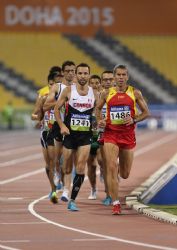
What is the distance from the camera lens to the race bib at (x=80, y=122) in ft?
50.9

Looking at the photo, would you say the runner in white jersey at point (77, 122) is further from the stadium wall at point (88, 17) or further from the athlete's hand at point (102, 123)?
the stadium wall at point (88, 17)

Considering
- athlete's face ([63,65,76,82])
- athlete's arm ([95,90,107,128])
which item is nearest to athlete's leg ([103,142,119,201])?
athlete's arm ([95,90,107,128])

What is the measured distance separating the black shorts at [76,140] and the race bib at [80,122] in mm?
89

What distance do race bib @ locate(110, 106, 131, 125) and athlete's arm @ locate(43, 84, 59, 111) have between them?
1.87 metres

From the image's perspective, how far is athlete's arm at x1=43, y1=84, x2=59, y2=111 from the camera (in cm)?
1680

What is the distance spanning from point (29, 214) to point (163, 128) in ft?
166

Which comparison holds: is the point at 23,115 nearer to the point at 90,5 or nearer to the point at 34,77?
the point at 34,77

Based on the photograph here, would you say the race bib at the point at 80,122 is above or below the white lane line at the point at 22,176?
above

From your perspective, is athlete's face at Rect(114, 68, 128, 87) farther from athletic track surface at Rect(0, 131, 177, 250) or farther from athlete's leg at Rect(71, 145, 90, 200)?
athletic track surface at Rect(0, 131, 177, 250)

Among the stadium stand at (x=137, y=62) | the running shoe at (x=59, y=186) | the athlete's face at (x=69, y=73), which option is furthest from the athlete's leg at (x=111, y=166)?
the stadium stand at (x=137, y=62)

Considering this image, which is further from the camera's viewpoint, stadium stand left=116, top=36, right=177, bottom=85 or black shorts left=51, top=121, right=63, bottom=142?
stadium stand left=116, top=36, right=177, bottom=85

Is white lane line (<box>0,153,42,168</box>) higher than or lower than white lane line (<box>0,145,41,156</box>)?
higher

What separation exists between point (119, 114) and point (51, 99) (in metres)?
2.05

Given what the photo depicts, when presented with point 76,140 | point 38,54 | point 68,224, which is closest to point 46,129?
point 76,140
